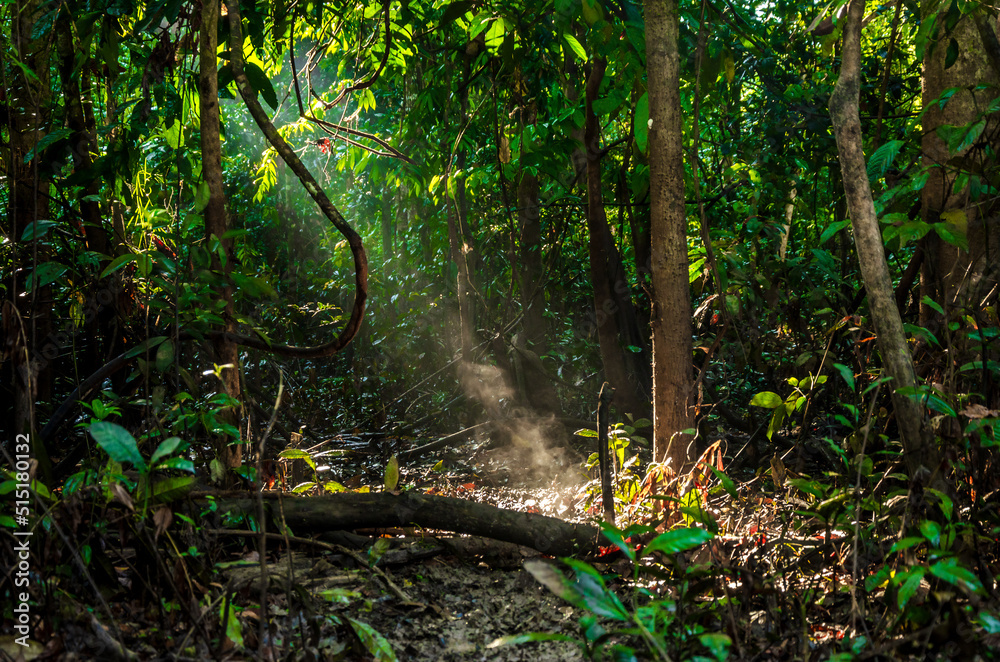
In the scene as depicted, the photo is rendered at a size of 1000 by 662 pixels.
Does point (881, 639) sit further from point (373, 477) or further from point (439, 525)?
point (373, 477)

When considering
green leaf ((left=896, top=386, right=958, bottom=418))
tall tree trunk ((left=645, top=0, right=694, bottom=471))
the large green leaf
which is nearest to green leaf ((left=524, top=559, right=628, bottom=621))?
the large green leaf

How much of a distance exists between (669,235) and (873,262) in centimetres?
82

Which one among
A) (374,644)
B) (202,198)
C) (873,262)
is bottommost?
(374,644)

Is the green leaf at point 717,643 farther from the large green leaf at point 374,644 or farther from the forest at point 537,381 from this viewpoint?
the large green leaf at point 374,644

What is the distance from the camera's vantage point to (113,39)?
2.76m

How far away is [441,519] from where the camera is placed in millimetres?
2459

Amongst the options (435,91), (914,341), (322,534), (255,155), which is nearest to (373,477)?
(322,534)

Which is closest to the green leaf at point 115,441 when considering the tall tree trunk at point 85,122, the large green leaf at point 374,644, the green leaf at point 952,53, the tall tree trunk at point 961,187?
the large green leaf at point 374,644

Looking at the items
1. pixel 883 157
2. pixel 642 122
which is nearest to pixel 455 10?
pixel 642 122

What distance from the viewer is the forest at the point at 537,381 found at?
165 centimetres

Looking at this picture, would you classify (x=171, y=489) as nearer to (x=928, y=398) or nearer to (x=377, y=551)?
(x=377, y=551)

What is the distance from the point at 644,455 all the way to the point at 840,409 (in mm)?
1165

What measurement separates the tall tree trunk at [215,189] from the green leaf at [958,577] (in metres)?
2.12

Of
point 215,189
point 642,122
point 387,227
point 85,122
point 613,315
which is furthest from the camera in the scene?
point 387,227
